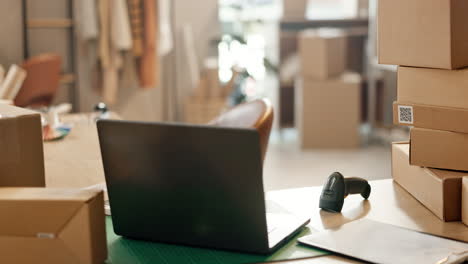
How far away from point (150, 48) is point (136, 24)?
212 millimetres

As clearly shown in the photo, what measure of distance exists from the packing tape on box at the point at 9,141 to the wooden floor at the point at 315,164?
329 centimetres

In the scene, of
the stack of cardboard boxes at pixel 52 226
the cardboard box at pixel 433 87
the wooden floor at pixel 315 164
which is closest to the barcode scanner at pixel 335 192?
the cardboard box at pixel 433 87

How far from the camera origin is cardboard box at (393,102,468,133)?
1.90m

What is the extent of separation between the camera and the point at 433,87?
1.97 metres

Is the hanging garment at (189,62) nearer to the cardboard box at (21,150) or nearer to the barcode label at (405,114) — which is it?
the barcode label at (405,114)

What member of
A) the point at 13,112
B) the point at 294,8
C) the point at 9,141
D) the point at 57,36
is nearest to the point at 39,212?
the point at 9,141

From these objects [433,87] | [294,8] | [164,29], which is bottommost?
[433,87]

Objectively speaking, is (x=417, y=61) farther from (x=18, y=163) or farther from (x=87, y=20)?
(x=87, y=20)

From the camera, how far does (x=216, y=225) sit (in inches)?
65.0

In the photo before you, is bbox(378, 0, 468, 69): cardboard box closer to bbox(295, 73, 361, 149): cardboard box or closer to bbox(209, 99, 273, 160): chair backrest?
bbox(209, 99, 273, 160): chair backrest

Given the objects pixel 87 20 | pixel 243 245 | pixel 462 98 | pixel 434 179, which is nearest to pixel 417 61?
pixel 462 98

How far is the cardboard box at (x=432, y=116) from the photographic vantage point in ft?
6.23

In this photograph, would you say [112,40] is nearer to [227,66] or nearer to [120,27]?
[120,27]

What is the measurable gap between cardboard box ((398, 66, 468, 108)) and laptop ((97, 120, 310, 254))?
538 millimetres
